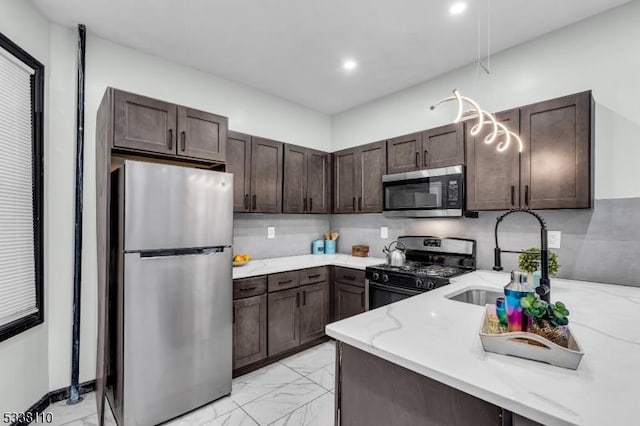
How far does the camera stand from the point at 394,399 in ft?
3.54

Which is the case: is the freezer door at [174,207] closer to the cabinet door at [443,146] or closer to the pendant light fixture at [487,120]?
the pendant light fixture at [487,120]

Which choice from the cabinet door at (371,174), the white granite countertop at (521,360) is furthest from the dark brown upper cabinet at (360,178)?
the white granite countertop at (521,360)

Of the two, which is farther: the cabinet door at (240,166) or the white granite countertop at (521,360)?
the cabinet door at (240,166)

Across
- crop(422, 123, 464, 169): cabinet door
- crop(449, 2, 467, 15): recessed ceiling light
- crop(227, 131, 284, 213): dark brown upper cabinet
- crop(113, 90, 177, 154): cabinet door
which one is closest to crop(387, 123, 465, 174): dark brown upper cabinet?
crop(422, 123, 464, 169): cabinet door

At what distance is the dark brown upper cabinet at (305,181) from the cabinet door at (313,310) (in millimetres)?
889

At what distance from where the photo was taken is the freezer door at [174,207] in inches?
76.1

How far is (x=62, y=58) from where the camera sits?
2314mm

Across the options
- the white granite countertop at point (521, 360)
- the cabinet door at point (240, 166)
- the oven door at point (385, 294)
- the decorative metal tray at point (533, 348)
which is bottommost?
the oven door at point (385, 294)

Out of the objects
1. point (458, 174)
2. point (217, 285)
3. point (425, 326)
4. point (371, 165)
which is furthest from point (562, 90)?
point (217, 285)

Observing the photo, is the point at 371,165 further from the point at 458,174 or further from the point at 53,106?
the point at 53,106

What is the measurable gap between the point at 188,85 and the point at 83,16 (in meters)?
0.89

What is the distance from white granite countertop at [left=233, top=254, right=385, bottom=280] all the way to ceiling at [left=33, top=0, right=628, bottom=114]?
1951 mm

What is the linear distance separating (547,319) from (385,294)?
1.79 meters

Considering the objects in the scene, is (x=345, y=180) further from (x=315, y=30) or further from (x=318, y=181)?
(x=315, y=30)
